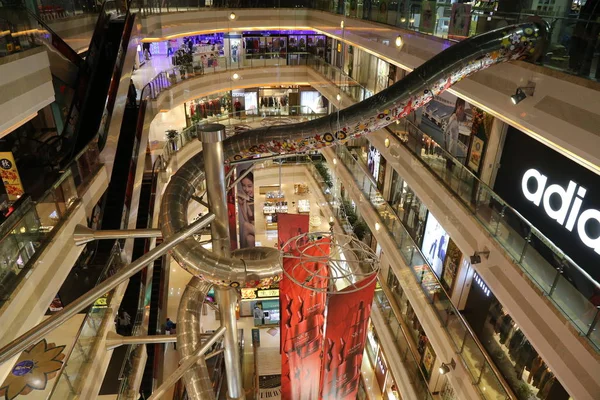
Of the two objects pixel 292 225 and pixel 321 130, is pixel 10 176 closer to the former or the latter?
pixel 292 225

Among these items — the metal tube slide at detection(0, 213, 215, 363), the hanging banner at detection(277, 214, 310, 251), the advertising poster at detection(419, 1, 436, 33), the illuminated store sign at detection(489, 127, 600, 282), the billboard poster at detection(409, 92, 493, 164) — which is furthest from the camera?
the hanging banner at detection(277, 214, 310, 251)

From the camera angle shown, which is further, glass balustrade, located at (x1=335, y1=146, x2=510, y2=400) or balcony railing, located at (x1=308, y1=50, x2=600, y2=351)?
glass balustrade, located at (x1=335, y1=146, x2=510, y2=400)

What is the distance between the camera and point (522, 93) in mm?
5113

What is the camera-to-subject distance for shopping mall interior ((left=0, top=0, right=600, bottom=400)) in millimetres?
4355

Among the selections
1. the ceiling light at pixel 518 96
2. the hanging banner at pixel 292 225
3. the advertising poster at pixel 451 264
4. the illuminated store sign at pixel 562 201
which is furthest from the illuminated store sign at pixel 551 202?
the hanging banner at pixel 292 225

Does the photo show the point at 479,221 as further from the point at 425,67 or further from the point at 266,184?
the point at 266,184

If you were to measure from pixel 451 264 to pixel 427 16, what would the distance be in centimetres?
527

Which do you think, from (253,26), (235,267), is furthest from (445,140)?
(253,26)

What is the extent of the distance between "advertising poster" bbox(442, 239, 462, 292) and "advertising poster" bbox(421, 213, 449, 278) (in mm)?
174

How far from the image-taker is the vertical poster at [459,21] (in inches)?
254

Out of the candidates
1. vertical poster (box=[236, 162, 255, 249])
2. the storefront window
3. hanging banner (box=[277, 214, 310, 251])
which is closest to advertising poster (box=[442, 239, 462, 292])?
the storefront window

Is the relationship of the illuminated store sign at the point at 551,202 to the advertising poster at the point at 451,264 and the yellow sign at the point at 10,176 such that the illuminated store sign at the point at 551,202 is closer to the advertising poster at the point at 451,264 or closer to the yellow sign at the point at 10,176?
the advertising poster at the point at 451,264

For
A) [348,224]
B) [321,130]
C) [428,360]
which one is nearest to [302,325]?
[321,130]

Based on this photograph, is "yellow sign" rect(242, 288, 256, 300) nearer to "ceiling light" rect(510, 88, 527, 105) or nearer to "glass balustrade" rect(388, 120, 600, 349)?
"glass balustrade" rect(388, 120, 600, 349)
